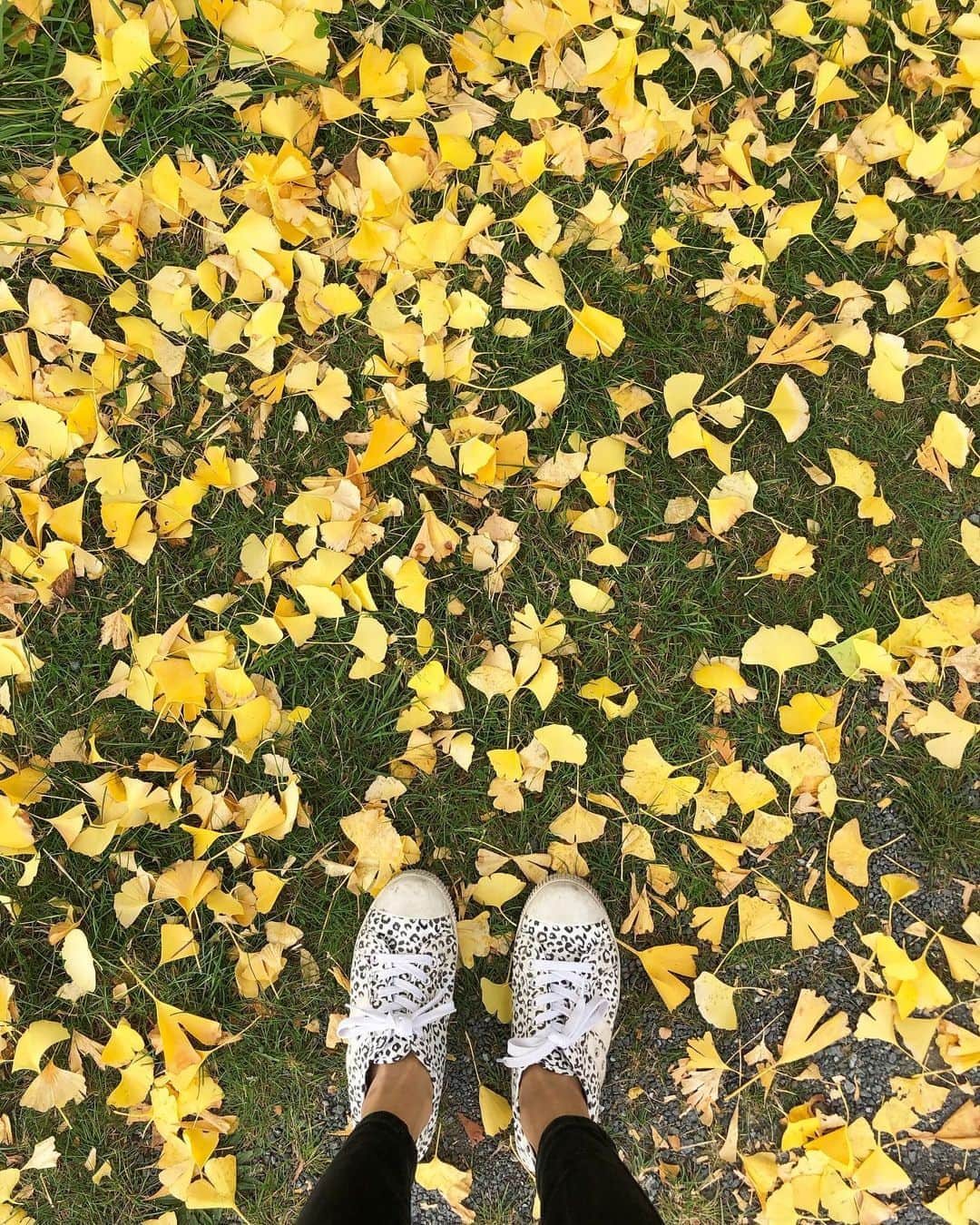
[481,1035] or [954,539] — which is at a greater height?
[954,539]

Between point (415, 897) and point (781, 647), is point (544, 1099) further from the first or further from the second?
point (781, 647)

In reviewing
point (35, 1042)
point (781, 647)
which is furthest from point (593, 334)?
point (35, 1042)

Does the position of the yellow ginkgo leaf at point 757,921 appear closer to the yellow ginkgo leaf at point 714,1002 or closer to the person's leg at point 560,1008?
the yellow ginkgo leaf at point 714,1002

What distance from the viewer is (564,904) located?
1.87 m

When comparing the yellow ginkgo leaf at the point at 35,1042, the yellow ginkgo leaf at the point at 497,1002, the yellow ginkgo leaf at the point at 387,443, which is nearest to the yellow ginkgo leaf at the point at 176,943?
the yellow ginkgo leaf at the point at 35,1042

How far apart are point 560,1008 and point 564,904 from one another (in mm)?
232

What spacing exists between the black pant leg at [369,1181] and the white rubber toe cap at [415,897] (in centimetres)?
41

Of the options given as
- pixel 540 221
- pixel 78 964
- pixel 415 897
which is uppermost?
pixel 540 221

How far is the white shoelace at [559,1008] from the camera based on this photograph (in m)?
1.81

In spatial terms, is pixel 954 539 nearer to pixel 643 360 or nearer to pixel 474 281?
pixel 643 360

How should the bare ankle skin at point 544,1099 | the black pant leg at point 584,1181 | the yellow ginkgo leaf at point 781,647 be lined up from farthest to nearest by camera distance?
the yellow ginkgo leaf at point 781,647 < the bare ankle skin at point 544,1099 < the black pant leg at point 584,1181

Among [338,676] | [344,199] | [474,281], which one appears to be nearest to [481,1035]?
[338,676]

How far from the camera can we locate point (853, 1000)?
74.5 inches

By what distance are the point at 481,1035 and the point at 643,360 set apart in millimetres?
1678
